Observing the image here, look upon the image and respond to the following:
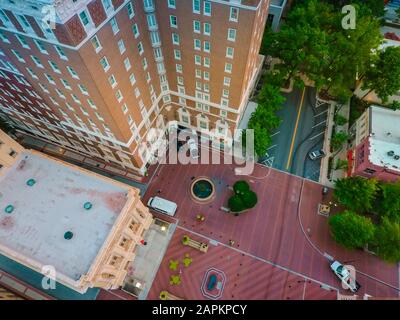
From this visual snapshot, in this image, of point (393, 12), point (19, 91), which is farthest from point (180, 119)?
point (393, 12)

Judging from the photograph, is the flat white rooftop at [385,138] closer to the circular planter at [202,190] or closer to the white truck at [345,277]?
the white truck at [345,277]

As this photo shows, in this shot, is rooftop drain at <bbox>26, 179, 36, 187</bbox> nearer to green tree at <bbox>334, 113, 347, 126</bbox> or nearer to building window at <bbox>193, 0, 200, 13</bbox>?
building window at <bbox>193, 0, 200, 13</bbox>

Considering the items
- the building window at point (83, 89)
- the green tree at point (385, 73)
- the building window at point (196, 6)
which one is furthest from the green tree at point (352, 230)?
the building window at point (83, 89)

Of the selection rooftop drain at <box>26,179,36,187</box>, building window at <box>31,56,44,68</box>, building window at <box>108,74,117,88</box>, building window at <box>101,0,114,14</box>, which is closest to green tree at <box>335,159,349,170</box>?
building window at <box>108,74,117,88</box>

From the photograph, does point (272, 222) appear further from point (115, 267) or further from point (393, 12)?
point (393, 12)

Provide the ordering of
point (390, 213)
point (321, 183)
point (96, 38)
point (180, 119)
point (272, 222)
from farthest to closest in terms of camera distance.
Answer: point (180, 119) → point (321, 183) → point (272, 222) → point (390, 213) → point (96, 38)

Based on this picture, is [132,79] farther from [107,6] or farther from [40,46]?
[40,46]
